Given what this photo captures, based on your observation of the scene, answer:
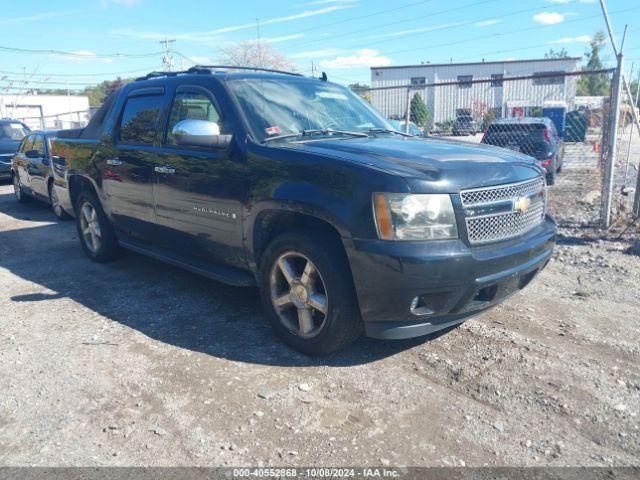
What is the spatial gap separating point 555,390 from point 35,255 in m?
6.34

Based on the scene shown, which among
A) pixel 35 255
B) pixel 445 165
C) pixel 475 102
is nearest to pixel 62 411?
pixel 445 165

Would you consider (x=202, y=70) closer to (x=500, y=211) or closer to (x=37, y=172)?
(x=500, y=211)

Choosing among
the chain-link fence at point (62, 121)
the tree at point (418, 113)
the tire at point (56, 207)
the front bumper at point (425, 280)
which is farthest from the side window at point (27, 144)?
the tree at point (418, 113)

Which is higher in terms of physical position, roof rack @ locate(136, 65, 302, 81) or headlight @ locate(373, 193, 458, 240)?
roof rack @ locate(136, 65, 302, 81)

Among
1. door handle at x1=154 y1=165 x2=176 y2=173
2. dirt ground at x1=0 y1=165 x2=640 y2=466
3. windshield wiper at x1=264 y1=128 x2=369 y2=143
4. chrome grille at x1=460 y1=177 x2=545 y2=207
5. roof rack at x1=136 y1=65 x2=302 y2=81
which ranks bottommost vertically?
dirt ground at x1=0 y1=165 x2=640 y2=466

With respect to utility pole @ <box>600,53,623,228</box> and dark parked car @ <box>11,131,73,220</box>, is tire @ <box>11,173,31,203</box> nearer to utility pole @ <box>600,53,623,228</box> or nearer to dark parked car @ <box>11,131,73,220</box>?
dark parked car @ <box>11,131,73,220</box>

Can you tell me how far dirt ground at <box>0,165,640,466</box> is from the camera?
2.79 metres

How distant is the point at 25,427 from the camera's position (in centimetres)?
306

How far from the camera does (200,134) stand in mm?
3934

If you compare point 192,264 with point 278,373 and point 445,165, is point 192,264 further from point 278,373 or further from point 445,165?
point 445,165

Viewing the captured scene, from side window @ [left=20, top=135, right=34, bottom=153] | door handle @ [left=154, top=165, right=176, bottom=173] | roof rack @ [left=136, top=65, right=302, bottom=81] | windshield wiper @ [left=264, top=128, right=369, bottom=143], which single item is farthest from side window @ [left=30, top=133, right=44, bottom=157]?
windshield wiper @ [left=264, top=128, right=369, bottom=143]

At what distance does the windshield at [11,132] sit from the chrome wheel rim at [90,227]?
462 inches

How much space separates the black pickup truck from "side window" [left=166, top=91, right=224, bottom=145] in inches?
0.6

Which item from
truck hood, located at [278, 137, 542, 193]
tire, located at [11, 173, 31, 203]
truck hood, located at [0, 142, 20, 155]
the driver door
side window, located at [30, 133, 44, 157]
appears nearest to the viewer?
truck hood, located at [278, 137, 542, 193]
